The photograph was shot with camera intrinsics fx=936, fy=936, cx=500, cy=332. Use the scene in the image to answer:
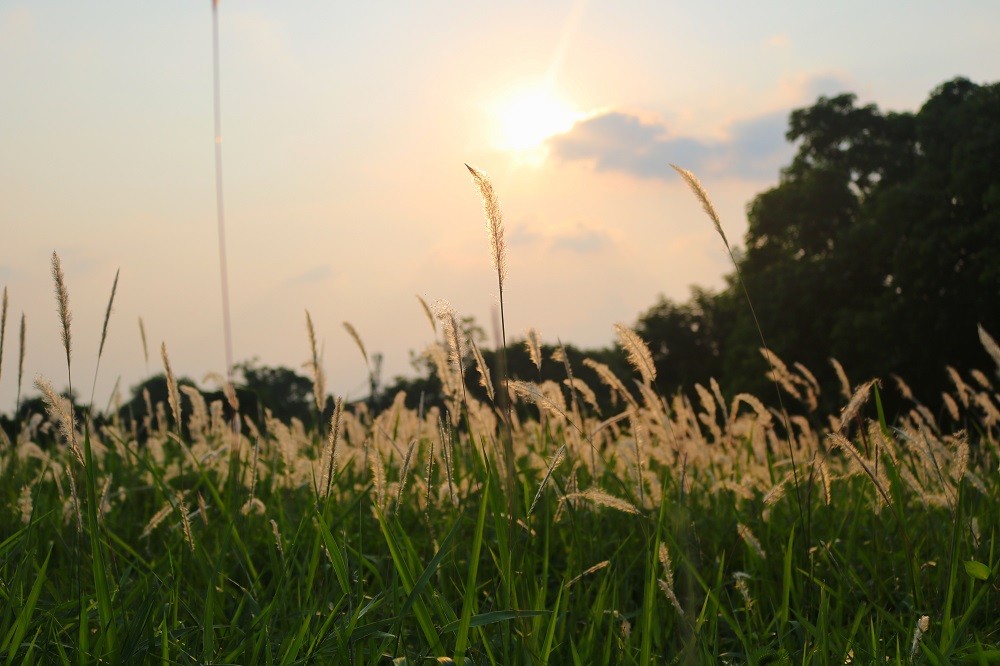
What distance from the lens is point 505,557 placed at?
227 centimetres

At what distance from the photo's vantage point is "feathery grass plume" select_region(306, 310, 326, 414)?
3.11m

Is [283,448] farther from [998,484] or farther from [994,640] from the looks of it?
[998,484]

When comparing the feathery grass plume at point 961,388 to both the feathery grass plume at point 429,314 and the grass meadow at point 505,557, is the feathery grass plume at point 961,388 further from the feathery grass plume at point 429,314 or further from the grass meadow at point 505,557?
the feathery grass plume at point 429,314

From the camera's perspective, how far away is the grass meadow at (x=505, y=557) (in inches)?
94.7

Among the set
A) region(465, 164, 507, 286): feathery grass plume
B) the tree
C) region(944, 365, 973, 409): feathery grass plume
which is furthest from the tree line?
region(465, 164, 507, 286): feathery grass plume

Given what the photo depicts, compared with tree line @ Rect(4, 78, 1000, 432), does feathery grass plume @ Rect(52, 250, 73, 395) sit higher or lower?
lower

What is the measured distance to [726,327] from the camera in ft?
129

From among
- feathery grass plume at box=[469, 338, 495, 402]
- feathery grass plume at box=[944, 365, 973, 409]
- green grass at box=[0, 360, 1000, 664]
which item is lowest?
green grass at box=[0, 360, 1000, 664]

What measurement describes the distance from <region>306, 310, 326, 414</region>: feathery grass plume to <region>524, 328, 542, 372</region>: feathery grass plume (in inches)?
27.4

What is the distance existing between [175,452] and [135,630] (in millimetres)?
4716

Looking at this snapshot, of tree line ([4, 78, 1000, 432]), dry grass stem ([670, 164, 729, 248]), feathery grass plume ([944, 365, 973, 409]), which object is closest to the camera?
dry grass stem ([670, 164, 729, 248])

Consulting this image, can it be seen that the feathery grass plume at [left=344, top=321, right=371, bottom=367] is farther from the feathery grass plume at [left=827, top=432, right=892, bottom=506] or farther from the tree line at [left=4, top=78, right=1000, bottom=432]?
the tree line at [left=4, top=78, right=1000, bottom=432]

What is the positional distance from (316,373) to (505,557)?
127cm

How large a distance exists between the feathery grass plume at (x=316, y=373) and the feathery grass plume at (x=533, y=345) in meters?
0.70
